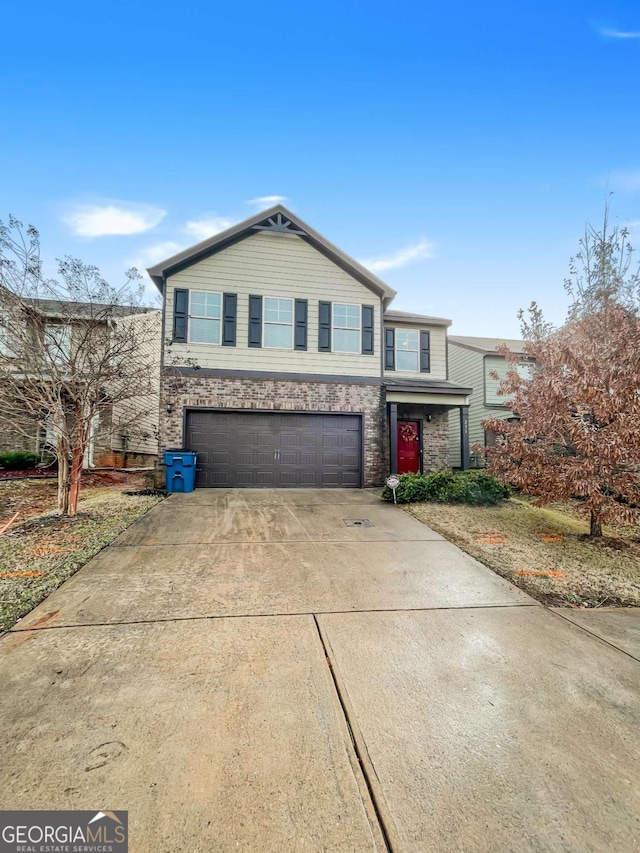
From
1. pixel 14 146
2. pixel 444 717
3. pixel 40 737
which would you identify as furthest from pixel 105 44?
→ pixel 444 717

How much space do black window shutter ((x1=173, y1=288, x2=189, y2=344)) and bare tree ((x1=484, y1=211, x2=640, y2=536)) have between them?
322 inches

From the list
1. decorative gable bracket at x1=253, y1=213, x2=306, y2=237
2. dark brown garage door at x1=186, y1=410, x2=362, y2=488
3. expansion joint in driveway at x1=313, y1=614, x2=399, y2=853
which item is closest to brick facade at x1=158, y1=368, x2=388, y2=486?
dark brown garage door at x1=186, y1=410, x2=362, y2=488

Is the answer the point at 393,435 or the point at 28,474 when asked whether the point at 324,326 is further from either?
the point at 28,474

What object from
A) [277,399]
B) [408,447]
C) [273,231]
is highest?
[273,231]

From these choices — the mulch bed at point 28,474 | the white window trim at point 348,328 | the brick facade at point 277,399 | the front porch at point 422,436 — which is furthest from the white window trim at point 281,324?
the mulch bed at point 28,474

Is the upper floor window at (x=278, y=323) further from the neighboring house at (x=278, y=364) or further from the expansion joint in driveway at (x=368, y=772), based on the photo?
the expansion joint in driveway at (x=368, y=772)

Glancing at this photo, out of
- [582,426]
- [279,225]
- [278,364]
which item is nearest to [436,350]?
[278,364]

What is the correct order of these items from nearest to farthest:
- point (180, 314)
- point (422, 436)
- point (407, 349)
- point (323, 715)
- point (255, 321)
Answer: point (323, 715), point (180, 314), point (255, 321), point (407, 349), point (422, 436)

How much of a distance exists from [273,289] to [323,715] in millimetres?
10459

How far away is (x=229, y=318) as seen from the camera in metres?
10.4

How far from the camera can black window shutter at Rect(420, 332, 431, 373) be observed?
41.9ft

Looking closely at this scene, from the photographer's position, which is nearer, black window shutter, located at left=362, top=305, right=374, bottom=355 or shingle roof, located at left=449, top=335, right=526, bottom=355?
black window shutter, located at left=362, top=305, right=374, bottom=355

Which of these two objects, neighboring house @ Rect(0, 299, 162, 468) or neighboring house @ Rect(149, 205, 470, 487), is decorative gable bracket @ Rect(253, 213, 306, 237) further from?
neighboring house @ Rect(0, 299, 162, 468)

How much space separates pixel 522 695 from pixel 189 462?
8659 millimetres
